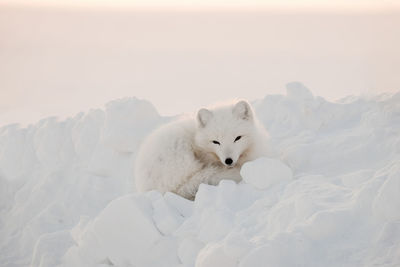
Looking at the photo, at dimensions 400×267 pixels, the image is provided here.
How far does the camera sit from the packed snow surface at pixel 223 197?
107 inches

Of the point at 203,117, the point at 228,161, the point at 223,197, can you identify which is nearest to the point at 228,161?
the point at 228,161

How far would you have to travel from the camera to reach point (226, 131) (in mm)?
4719

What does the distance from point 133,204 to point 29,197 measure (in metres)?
3.79

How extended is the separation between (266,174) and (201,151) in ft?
3.59

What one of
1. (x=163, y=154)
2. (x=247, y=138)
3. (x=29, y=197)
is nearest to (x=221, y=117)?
(x=247, y=138)

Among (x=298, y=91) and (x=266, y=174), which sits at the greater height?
(x=298, y=91)

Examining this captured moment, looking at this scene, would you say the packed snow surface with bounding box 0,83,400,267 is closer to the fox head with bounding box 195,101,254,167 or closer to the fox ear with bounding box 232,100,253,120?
the fox head with bounding box 195,101,254,167

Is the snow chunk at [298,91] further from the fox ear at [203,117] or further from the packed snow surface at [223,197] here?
the fox ear at [203,117]

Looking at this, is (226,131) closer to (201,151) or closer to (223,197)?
(201,151)

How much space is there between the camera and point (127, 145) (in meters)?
6.86

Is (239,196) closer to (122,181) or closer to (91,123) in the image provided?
(122,181)

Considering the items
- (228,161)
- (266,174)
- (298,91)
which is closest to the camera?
(266,174)

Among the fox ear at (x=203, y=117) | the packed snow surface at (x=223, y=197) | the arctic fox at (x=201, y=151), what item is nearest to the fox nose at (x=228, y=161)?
the arctic fox at (x=201, y=151)

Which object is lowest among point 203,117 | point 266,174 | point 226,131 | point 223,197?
point 223,197
